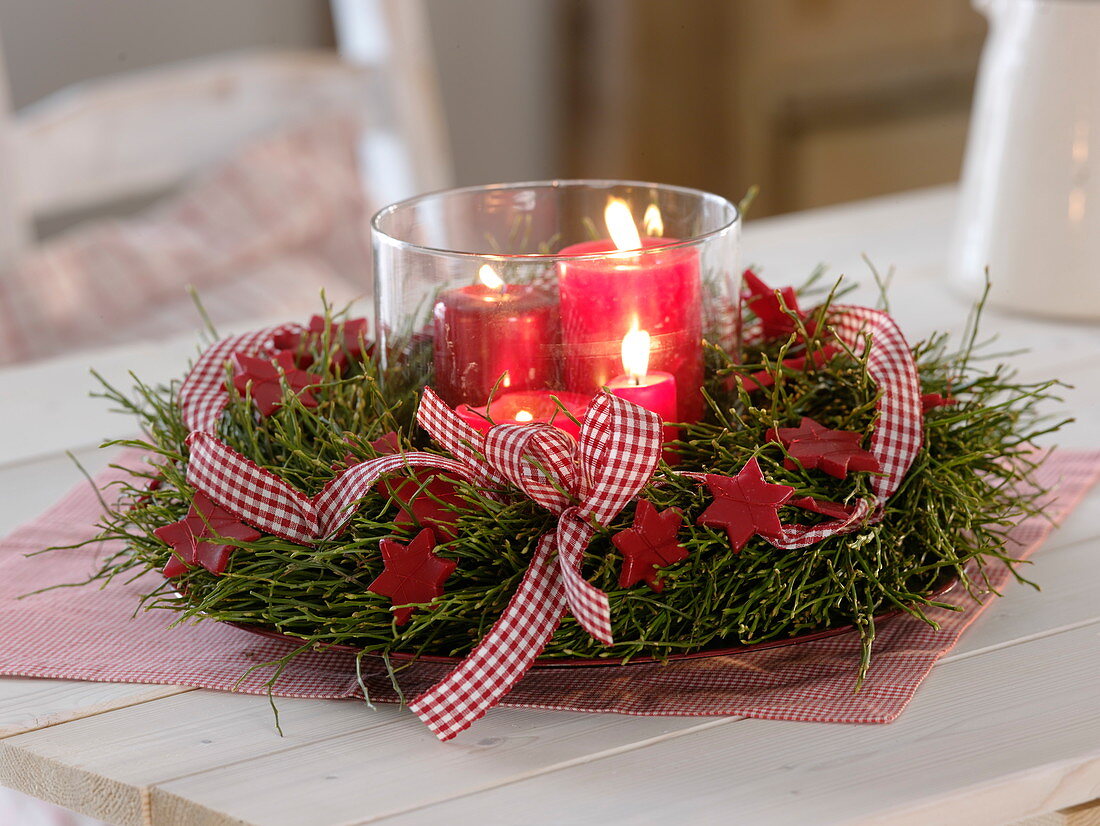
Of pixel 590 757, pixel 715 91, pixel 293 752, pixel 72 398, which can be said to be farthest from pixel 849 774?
pixel 715 91

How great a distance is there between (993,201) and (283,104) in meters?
0.96

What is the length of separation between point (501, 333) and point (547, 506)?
0.27ft

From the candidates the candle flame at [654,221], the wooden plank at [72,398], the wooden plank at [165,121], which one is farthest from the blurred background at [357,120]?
the candle flame at [654,221]

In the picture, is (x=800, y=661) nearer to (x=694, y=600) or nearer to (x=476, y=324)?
(x=694, y=600)

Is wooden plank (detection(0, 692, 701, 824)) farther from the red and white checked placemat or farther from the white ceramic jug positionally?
the white ceramic jug

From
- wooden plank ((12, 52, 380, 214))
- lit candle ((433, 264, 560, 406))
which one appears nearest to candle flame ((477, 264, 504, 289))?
lit candle ((433, 264, 560, 406))

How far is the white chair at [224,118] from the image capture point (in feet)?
4.81

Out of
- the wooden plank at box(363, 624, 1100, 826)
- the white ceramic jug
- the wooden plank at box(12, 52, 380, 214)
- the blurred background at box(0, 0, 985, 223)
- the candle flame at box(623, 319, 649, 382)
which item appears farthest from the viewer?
the blurred background at box(0, 0, 985, 223)

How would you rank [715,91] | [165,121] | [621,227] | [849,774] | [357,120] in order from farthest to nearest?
[715,91] < [357,120] < [165,121] < [621,227] < [849,774]

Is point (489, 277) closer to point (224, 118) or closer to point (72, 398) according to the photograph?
point (72, 398)

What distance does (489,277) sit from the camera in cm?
51

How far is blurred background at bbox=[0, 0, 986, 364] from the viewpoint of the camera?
4.91ft

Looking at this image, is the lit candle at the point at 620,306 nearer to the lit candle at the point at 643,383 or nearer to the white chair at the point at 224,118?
the lit candle at the point at 643,383

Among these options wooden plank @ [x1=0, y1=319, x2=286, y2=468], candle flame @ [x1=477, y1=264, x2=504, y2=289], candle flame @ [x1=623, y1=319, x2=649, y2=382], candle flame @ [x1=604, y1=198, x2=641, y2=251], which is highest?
candle flame @ [x1=477, y1=264, x2=504, y2=289]
